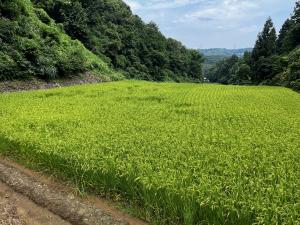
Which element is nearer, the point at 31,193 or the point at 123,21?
the point at 31,193

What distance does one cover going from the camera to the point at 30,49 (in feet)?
74.2

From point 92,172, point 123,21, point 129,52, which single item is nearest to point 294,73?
point 129,52

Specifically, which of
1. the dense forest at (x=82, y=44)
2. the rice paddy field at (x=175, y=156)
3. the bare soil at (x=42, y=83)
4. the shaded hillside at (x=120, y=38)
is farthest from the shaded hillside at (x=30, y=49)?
the rice paddy field at (x=175, y=156)

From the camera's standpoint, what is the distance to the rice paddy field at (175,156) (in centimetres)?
470

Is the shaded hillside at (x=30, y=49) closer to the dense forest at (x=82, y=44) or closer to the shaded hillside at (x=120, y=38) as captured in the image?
the dense forest at (x=82, y=44)

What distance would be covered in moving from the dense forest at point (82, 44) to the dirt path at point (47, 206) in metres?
14.2

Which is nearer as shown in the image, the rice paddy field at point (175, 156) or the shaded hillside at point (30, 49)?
the rice paddy field at point (175, 156)

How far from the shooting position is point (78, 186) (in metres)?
6.24

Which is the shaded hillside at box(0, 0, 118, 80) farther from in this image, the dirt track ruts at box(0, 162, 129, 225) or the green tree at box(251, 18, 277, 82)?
the green tree at box(251, 18, 277, 82)

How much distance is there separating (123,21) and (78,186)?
49.9 m

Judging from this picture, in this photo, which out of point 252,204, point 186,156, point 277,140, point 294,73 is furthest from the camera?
point 294,73

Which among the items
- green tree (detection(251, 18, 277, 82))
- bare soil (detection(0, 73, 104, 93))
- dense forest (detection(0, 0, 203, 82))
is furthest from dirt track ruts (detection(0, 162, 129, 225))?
green tree (detection(251, 18, 277, 82))

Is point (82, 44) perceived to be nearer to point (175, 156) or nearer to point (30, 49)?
point (30, 49)

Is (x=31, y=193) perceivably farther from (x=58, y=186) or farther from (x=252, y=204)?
→ (x=252, y=204)
